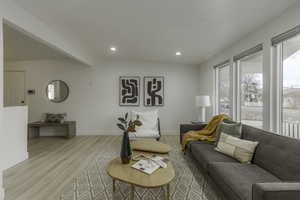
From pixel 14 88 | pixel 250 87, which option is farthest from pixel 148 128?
pixel 14 88

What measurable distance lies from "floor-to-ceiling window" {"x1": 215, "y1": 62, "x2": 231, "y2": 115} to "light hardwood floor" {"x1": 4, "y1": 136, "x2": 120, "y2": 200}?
3.18m

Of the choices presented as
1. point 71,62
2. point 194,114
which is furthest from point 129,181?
point 71,62

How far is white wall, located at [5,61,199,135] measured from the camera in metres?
5.63

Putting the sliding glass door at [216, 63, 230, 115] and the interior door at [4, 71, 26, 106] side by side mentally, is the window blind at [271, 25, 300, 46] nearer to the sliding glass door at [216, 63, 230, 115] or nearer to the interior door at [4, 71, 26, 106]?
the sliding glass door at [216, 63, 230, 115]

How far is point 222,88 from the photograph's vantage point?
462cm

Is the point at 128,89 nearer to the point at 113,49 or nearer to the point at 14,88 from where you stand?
the point at 113,49

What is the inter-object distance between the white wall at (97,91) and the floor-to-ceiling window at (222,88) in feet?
4.20

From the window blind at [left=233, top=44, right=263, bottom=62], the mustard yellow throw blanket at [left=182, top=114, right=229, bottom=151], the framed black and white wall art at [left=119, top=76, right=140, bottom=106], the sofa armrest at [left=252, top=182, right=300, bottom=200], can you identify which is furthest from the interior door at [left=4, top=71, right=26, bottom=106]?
the sofa armrest at [left=252, top=182, right=300, bottom=200]

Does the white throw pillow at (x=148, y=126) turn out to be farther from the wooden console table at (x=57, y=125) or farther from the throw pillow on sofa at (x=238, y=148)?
the wooden console table at (x=57, y=125)

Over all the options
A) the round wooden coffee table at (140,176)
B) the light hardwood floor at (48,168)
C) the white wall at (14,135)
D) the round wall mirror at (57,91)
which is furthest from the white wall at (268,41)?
the round wall mirror at (57,91)

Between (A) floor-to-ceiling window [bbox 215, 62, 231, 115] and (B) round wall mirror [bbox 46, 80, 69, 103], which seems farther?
(B) round wall mirror [bbox 46, 80, 69, 103]

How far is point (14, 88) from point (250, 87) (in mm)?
6545

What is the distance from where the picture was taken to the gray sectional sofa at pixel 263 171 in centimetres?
126

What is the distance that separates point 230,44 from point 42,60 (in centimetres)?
543
